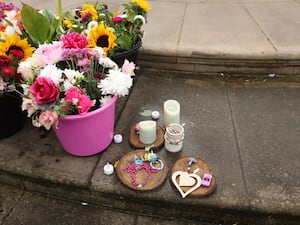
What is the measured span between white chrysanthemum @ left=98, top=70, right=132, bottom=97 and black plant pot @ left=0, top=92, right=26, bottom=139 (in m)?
0.58

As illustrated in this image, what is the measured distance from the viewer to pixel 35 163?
140cm

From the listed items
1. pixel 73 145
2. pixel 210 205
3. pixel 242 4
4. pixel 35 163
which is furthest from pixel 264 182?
pixel 242 4

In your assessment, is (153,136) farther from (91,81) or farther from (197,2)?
(197,2)

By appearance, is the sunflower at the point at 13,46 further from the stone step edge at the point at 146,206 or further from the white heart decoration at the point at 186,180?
the white heart decoration at the point at 186,180

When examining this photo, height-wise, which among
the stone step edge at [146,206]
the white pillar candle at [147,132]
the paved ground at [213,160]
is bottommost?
the stone step edge at [146,206]

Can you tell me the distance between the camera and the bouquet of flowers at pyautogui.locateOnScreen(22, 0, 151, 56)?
136 centimetres

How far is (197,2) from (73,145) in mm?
2586

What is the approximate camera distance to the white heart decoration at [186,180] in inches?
49.2

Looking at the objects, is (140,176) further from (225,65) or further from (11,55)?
(225,65)

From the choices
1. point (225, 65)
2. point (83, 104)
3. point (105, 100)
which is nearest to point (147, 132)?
point (105, 100)

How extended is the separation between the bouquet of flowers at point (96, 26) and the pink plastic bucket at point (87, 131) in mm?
401

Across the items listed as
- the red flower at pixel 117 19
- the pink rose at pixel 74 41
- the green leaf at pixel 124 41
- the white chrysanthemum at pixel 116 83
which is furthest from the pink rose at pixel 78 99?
the red flower at pixel 117 19

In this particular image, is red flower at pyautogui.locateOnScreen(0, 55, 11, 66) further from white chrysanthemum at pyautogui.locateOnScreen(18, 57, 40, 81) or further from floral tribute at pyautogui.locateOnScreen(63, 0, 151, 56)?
floral tribute at pyautogui.locateOnScreen(63, 0, 151, 56)

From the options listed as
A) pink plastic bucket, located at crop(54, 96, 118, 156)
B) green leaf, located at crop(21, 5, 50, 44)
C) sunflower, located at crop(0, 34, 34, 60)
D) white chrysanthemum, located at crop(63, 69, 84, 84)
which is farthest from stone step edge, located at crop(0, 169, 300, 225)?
green leaf, located at crop(21, 5, 50, 44)
